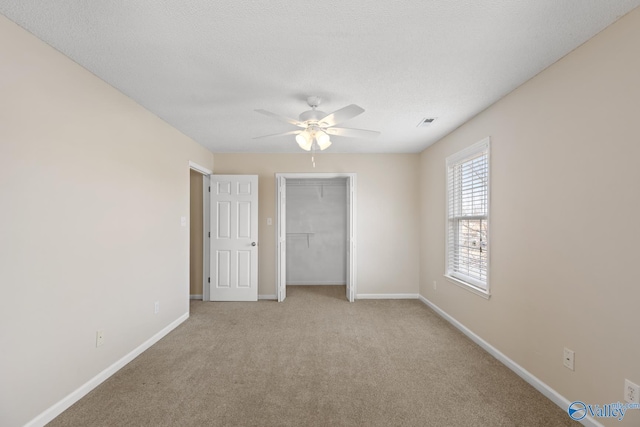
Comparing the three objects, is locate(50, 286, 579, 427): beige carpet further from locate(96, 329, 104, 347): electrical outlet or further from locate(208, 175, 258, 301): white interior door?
locate(208, 175, 258, 301): white interior door

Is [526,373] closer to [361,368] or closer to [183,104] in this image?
[361,368]

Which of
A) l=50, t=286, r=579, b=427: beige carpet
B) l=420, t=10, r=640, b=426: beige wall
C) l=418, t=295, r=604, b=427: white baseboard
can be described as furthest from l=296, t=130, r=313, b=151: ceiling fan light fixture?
l=418, t=295, r=604, b=427: white baseboard

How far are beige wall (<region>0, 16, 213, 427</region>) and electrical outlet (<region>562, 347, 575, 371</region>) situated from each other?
3410 millimetres

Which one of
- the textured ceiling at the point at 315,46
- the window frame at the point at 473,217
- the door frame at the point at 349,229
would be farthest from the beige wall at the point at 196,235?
the window frame at the point at 473,217

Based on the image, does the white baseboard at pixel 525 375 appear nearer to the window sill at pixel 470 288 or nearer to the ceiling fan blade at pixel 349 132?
the window sill at pixel 470 288

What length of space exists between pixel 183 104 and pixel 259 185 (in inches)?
88.5

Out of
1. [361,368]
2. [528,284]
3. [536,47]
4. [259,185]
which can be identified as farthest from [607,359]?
[259,185]

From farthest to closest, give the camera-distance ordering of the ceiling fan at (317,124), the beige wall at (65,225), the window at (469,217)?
the window at (469,217) → the ceiling fan at (317,124) → the beige wall at (65,225)

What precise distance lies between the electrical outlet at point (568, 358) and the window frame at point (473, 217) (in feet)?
3.10

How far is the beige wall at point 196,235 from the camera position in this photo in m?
5.07

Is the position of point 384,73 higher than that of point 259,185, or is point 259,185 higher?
point 384,73

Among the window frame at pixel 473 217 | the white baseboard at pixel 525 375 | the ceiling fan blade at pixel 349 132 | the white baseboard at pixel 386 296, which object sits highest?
the ceiling fan blade at pixel 349 132

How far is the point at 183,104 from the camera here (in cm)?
302

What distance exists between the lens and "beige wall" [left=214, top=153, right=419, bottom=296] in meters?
5.14
